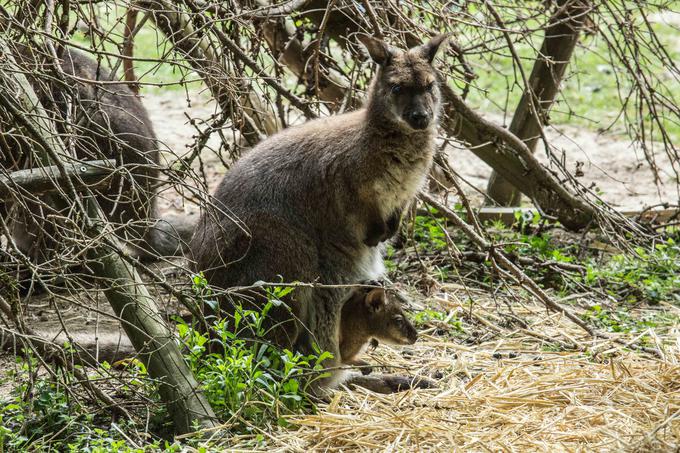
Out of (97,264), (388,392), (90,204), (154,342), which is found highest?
(90,204)

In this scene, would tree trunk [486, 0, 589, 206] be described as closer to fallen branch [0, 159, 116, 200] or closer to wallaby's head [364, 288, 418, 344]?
wallaby's head [364, 288, 418, 344]

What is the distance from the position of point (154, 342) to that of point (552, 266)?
3238 mm

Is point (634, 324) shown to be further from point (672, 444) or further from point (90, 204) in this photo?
point (90, 204)

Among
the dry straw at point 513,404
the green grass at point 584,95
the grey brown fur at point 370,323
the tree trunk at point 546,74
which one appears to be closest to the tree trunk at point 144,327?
the dry straw at point 513,404

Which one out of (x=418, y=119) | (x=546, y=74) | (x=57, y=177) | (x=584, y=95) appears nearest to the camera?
(x=57, y=177)

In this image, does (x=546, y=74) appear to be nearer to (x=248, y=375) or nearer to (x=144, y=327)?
(x=248, y=375)

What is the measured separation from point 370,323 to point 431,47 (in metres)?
1.51

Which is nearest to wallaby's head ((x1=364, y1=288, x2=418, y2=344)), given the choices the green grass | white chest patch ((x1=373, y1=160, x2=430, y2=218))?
white chest patch ((x1=373, y1=160, x2=430, y2=218))

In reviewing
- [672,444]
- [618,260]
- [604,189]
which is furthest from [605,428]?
[604,189]

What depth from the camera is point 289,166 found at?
15.9 feet

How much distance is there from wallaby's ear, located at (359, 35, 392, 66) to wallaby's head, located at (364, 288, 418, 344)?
1233 mm

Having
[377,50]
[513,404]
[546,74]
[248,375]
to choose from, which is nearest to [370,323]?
[513,404]

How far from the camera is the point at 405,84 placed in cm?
487

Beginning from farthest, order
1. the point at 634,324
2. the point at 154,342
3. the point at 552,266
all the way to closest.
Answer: the point at 552,266
the point at 634,324
the point at 154,342
